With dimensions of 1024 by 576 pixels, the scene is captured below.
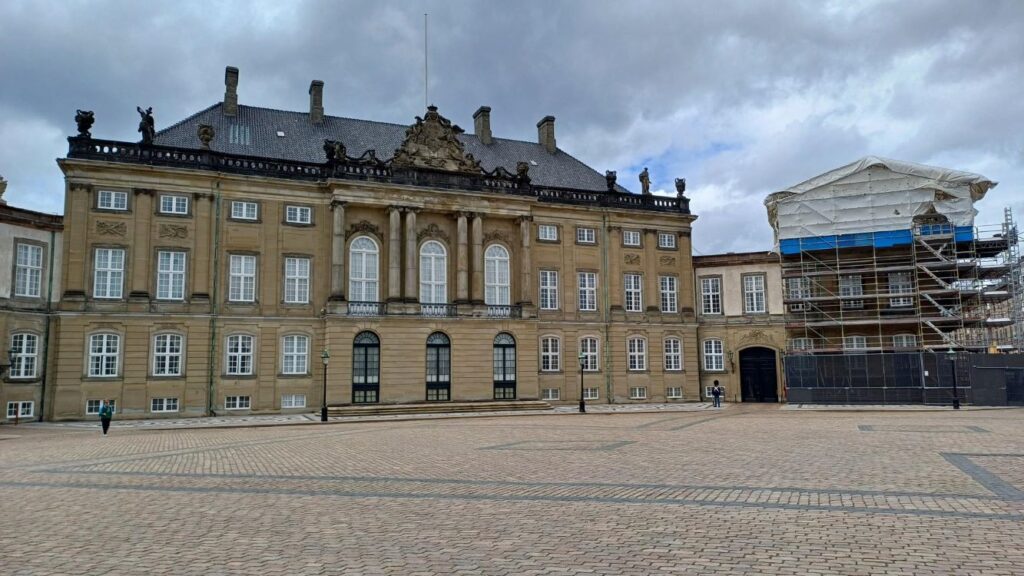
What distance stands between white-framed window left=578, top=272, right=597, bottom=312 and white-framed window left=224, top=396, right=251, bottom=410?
826 inches

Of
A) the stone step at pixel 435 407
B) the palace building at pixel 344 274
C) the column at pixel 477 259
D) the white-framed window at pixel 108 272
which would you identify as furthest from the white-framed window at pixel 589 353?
the white-framed window at pixel 108 272

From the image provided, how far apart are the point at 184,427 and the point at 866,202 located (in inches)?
1589

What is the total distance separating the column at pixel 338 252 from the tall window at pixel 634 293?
745 inches

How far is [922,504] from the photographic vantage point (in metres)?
11.5

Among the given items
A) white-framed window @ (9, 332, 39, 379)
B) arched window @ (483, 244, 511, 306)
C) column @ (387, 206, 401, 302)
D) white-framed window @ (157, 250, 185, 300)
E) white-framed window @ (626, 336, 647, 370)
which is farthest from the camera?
white-framed window @ (626, 336, 647, 370)

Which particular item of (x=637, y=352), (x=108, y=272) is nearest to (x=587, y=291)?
(x=637, y=352)

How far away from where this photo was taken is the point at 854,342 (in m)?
47.8

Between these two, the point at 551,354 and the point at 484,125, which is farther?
the point at 484,125

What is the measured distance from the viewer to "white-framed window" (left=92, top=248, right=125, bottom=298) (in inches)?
1500

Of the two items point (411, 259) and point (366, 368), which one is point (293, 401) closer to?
point (366, 368)

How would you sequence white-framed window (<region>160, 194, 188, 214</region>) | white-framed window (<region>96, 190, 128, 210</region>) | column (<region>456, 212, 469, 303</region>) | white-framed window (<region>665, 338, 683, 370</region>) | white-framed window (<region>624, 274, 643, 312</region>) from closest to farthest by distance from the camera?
white-framed window (<region>96, 190, 128, 210</region>), white-framed window (<region>160, 194, 188, 214</region>), column (<region>456, 212, 469, 303</region>), white-framed window (<region>624, 274, 643, 312</region>), white-framed window (<region>665, 338, 683, 370</region>)

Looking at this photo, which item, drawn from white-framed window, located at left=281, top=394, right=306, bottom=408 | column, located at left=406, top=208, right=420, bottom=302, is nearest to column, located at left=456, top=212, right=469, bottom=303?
column, located at left=406, top=208, right=420, bottom=302

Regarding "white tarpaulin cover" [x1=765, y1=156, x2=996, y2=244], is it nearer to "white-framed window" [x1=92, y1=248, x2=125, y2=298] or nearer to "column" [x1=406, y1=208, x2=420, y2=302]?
"column" [x1=406, y1=208, x2=420, y2=302]

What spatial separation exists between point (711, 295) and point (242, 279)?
30.2 metres
